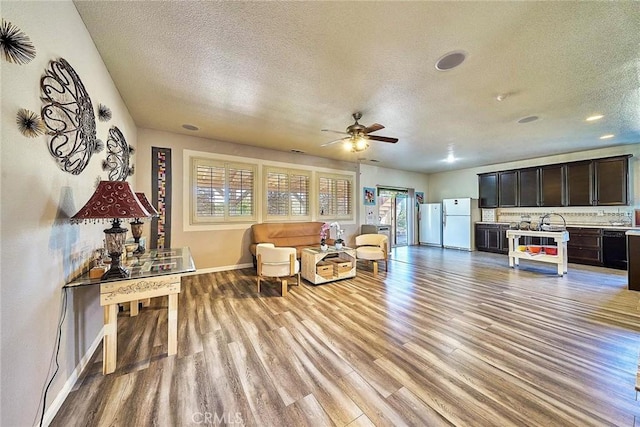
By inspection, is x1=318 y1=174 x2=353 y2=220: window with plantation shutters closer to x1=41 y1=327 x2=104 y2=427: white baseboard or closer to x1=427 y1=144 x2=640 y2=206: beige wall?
x1=427 y1=144 x2=640 y2=206: beige wall

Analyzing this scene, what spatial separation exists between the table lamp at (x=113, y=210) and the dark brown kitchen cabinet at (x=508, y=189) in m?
8.57

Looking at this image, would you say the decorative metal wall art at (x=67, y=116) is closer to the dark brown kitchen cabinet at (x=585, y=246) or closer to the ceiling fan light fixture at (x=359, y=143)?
the ceiling fan light fixture at (x=359, y=143)

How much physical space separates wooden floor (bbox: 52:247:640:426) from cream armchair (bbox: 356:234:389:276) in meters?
1.13

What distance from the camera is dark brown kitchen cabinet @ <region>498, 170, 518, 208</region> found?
21.4ft

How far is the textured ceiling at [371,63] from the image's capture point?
→ 1.72m

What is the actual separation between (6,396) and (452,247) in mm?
8956

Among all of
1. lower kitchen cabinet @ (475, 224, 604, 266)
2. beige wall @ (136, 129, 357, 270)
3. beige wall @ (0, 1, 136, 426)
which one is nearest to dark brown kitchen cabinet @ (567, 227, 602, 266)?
lower kitchen cabinet @ (475, 224, 604, 266)

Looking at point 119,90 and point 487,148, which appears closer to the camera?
point 119,90

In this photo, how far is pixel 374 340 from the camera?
2234mm

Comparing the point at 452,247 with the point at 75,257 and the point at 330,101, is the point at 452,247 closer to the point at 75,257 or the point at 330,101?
the point at 330,101

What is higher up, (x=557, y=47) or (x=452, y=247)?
(x=557, y=47)

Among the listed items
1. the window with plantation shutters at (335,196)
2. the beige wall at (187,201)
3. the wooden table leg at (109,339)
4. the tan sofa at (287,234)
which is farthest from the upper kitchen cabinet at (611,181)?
the wooden table leg at (109,339)

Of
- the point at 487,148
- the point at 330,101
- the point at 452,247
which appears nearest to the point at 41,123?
the point at 330,101

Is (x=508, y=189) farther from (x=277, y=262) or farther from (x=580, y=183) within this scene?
(x=277, y=262)
